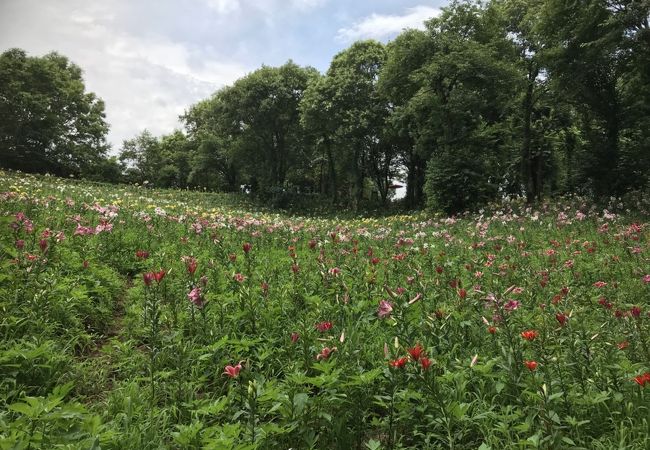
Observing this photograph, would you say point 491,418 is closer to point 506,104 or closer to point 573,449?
point 573,449

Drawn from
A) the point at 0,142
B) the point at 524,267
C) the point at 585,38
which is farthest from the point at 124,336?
the point at 0,142

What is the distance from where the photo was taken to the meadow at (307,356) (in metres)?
2.79

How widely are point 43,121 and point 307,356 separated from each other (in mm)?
41545

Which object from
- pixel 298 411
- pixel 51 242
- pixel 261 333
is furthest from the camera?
pixel 51 242

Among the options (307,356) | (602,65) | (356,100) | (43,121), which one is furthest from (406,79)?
(43,121)

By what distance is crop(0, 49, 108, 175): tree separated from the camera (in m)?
33.4

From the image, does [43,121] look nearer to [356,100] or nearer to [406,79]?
[356,100]

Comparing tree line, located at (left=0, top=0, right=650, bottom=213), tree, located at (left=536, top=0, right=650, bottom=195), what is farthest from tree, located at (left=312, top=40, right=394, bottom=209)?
tree, located at (left=536, top=0, right=650, bottom=195)

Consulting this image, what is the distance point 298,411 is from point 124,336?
284 centimetres

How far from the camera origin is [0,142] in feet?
108

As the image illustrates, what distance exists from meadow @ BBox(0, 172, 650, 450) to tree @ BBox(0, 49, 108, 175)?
33.2 m

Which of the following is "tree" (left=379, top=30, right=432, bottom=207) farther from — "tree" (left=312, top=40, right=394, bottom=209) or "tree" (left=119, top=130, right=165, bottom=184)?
"tree" (left=119, top=130, right=165, bottom=184)

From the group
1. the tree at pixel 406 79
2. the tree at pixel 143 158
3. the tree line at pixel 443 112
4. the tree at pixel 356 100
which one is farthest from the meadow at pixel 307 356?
the tree at pixel 143 158

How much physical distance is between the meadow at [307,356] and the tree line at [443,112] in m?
13.4
